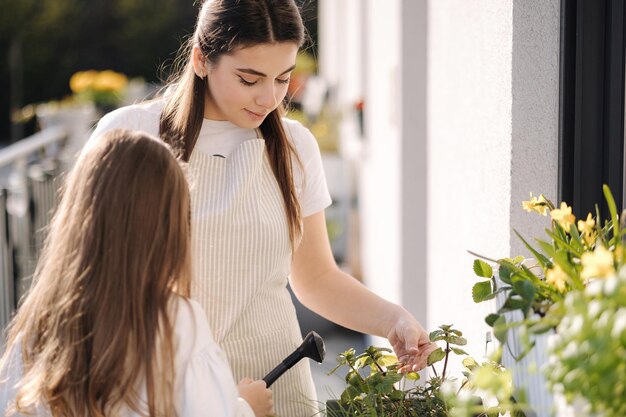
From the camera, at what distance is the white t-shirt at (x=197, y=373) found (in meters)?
1.22

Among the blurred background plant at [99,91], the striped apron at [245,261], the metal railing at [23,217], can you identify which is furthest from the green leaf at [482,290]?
the blurred background plant at [99,91]

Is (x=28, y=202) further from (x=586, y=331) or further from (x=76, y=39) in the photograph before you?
(x=76, y=39)

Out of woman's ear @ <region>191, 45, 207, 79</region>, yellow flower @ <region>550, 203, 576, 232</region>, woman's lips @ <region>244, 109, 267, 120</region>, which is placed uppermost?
woman's ear @ <region>191, 45, 207, 79</region>

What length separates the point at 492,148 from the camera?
5.92 feet

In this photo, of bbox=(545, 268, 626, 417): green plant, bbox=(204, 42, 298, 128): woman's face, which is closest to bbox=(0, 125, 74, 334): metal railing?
bbox=(204, 42, 298, 128): woman's face

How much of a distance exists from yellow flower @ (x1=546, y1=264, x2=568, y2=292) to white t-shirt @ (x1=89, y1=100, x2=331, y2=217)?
0.80m

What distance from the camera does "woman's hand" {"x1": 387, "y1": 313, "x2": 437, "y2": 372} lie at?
5.19ft

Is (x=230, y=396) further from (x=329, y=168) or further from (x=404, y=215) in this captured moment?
(x=329, y=168)

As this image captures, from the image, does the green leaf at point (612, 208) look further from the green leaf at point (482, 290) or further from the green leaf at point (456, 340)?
the green leaf at point (456, 340)

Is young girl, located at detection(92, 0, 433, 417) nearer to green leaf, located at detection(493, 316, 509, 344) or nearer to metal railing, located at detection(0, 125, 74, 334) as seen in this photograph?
green leaf, located at detection(493, 316, 509, 344)

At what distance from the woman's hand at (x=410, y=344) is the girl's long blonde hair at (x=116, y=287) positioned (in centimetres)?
47

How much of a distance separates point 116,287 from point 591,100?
0.84 m

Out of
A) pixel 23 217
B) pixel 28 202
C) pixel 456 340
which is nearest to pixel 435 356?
pixel 456 340

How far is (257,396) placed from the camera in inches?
55.9
